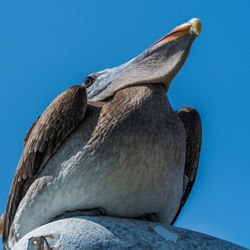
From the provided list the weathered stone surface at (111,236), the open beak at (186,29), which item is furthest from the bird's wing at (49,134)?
the open beak at (186,29)

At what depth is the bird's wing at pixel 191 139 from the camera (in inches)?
202

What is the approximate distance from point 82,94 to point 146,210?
129 centimetres

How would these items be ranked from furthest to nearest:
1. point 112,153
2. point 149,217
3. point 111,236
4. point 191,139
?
point 191,139 < point 149,217 < point 112,153 < point 111,236

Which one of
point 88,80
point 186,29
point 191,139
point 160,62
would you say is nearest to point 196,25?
point 186,29

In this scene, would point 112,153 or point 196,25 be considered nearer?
point 112,153

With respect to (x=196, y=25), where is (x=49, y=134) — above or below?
below

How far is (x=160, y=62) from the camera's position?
4637 millimetres

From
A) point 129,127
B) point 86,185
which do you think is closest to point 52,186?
point 86,185

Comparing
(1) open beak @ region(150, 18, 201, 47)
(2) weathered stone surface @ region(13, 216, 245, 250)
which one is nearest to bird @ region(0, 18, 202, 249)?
(1) open beak @ region(150, 18, 201, 47)

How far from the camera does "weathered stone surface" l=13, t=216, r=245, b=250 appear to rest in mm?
3684

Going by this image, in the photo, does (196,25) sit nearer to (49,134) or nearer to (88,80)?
(88,80)

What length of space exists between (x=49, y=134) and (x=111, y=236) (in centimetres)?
123

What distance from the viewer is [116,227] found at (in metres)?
3.86

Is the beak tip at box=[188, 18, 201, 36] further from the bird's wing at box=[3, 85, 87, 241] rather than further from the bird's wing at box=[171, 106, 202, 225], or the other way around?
the bird's wing at box=[3, 85, 87, 241]
